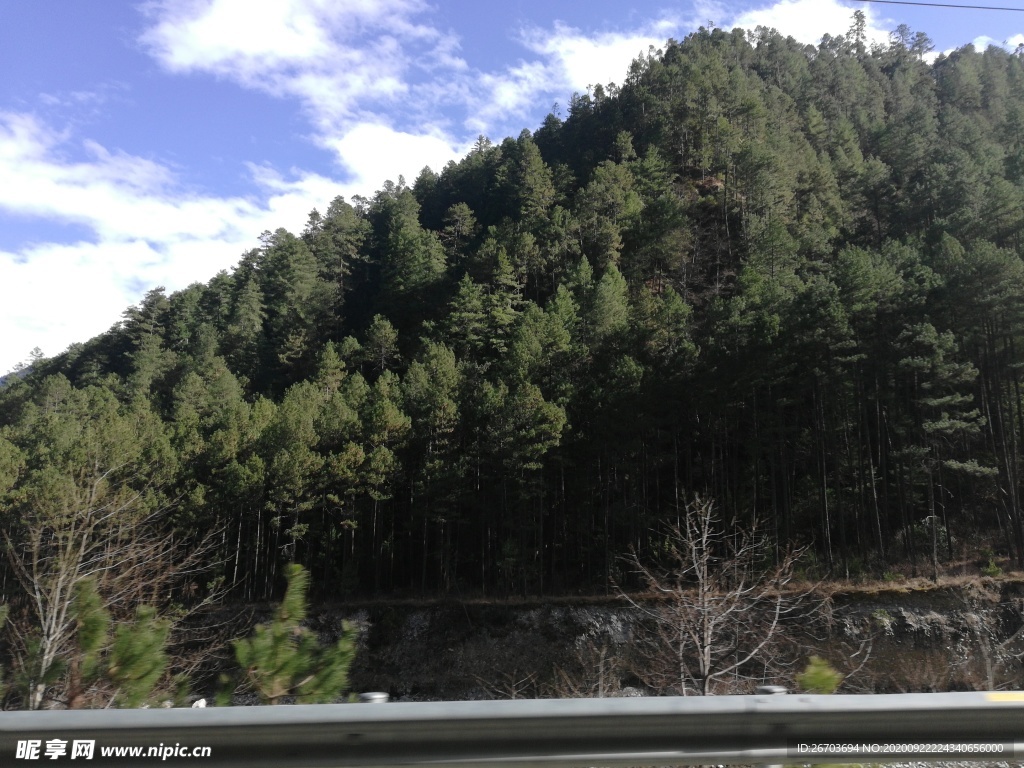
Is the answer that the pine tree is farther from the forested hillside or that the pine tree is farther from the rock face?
the rock face

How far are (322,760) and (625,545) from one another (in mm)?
30729

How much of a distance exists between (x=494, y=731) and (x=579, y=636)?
85.0 ft

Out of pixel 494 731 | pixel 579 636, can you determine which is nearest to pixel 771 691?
pixel 494 731

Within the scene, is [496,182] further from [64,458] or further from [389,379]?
[64,458]

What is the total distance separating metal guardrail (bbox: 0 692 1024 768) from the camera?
8.60 ft

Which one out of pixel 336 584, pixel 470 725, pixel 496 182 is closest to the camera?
pixel 470 725

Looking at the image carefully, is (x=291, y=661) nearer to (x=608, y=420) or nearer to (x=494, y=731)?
(x=494, y=731)

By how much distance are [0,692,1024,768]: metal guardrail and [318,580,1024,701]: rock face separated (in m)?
18.9

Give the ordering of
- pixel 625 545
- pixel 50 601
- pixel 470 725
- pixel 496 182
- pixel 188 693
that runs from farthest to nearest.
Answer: pixel 496 182 → pixel 625 545 → pixel 50 601 → pixel 188 693 → pixel 470 725

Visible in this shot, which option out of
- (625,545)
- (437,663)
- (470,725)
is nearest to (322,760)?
(470,725)

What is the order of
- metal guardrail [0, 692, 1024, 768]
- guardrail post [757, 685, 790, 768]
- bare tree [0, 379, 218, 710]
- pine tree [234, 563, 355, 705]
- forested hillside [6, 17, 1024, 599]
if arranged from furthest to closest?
forested hillside [6, 17, 1024, 599]
bare tree [0, 379, 218, 710]
pine tree [234, 563, 355, 705]
guardrail post [757, 685, 790, 768]
metal guardrail [0, 692, 1024, 768]

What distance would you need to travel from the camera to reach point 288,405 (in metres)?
35.8

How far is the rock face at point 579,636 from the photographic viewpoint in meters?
22.9

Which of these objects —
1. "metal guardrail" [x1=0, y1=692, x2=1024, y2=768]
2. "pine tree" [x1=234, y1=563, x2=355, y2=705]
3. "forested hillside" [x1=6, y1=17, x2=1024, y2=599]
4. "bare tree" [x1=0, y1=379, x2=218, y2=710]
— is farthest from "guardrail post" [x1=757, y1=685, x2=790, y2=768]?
"forested hillside" [x1=6, y1=17, x2=1024, y2=599]
